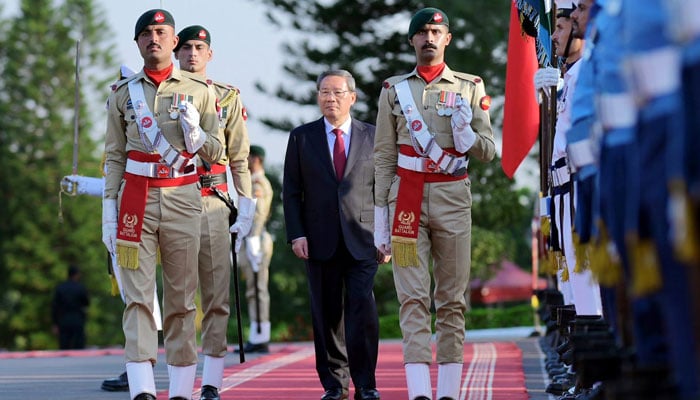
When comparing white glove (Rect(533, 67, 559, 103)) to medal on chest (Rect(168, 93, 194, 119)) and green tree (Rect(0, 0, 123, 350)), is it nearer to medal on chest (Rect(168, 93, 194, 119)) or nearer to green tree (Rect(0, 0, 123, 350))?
medal on chest (Rect(168, 93, 194, 119))

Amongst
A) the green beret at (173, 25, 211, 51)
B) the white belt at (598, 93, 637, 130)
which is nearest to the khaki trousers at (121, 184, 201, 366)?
the green beret at (173, 25, 211, 51)

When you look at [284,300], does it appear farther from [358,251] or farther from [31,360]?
[358,251]

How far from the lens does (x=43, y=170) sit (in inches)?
2389

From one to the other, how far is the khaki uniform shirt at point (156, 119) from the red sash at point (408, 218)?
3.80ft

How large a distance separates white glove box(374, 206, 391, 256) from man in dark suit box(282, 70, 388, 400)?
667 millimetres

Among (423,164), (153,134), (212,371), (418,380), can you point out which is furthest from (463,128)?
(212,371)

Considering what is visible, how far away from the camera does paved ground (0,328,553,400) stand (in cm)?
1063

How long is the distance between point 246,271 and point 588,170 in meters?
10.9

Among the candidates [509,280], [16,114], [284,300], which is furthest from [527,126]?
[16,114]

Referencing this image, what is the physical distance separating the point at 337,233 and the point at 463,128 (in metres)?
1.50

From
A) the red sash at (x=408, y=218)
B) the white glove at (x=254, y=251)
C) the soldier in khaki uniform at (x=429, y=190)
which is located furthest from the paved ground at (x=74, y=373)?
the red sash at (x=408, y=218)

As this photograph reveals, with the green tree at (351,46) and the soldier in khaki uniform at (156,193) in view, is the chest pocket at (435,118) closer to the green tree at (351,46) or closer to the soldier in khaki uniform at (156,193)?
the soldier in khaki uniform at (156,193)

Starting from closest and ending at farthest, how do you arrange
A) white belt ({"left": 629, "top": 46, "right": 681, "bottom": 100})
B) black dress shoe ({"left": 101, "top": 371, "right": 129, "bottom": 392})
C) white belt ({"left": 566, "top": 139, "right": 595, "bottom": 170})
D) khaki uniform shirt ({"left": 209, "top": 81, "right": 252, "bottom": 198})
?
white belt ({"left": 629, "top": 46, "right": 681, "bottom": 100}), white belt ({"left": 566, "top": 139, "right": 595, "bottom": 170}), khaki uniform shirt ({"left": 209, "top": 81, "right": 252, "bottom": 198}), black dress shoe ({"left": 101, "top": 371, "right": 129, "bottom": 392})

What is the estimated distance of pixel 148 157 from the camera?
8.29 metres
